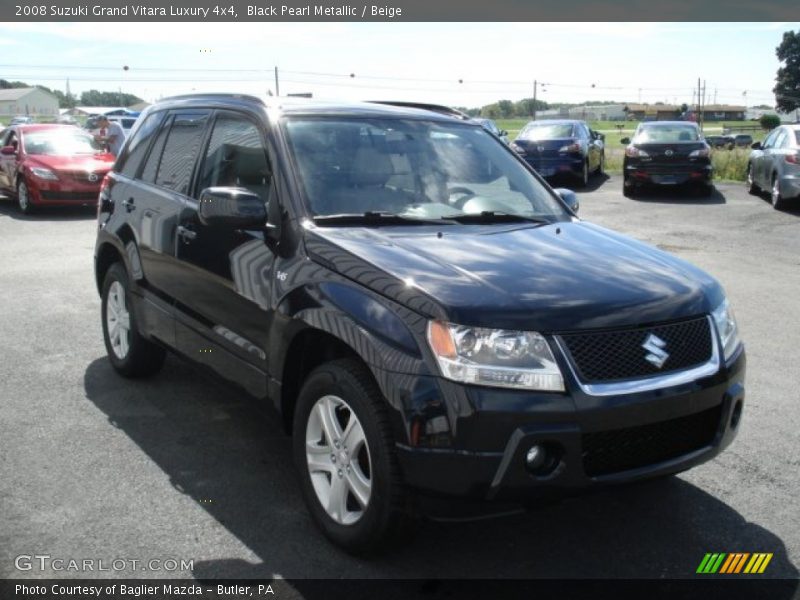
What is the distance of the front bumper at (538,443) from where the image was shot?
308cm

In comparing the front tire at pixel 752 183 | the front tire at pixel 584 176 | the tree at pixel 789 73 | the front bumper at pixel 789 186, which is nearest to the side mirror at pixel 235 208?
the front bumper at pixel 789 186

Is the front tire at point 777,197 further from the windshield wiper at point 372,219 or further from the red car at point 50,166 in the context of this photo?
the windshield wiper at point 372,219

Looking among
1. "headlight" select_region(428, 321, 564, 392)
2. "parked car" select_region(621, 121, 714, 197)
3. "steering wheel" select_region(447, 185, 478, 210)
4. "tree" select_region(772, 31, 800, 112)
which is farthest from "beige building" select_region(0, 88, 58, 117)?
"headlight" select_region(428, 321, 564, 392)

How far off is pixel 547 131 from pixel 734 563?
18749 millimetres

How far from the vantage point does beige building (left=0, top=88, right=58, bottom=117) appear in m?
130

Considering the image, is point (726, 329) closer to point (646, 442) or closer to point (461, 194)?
point (646, 442)

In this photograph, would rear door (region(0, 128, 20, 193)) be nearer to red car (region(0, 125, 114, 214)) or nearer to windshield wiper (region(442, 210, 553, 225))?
red car (region(0, 125, 114, 214))

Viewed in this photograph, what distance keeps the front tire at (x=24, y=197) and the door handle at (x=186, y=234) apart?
40.4 ft

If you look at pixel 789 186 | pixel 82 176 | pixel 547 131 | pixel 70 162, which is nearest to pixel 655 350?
pixel 789 186

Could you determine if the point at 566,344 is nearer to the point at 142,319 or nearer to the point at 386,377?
the point at 386,377

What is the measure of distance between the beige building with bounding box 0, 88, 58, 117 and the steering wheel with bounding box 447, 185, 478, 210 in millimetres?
132401

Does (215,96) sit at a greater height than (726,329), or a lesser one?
greater

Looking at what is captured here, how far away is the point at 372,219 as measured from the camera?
4.13 meters

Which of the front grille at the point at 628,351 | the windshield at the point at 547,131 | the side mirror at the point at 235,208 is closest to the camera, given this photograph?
the front grille at the point at 628,351
